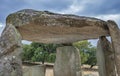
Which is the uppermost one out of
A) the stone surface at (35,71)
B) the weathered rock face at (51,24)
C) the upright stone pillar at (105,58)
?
the weathered rock face at (51,24)

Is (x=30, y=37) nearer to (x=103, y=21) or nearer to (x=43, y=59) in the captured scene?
(x=103, y=21)

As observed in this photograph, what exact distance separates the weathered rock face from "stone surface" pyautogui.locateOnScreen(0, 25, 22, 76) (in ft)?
1.41

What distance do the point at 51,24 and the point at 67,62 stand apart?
5.56 m

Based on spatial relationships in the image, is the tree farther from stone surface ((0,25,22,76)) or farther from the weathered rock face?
stone surface ((0,25,22,76))

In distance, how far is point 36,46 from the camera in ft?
116

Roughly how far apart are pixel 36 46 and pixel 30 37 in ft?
76.1

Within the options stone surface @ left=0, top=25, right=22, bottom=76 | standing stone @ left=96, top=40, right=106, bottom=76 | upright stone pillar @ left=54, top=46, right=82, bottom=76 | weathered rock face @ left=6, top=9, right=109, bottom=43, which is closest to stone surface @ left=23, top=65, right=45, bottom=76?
upright stone pillar @ left=54, top=46, right=82, bottom=76

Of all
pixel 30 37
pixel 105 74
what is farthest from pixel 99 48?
pixel 30 37

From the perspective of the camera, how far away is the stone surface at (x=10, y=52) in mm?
9031

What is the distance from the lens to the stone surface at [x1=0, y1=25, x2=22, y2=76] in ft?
29.6

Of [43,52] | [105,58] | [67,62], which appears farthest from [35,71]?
[43,52]

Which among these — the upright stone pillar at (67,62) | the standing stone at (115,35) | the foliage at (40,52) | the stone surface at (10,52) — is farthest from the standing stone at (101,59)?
the foliage at (40,52)

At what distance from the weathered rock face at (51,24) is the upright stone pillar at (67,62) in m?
3.49

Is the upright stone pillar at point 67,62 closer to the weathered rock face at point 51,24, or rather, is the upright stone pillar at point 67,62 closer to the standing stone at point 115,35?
the weathered rock face at point 51,24
